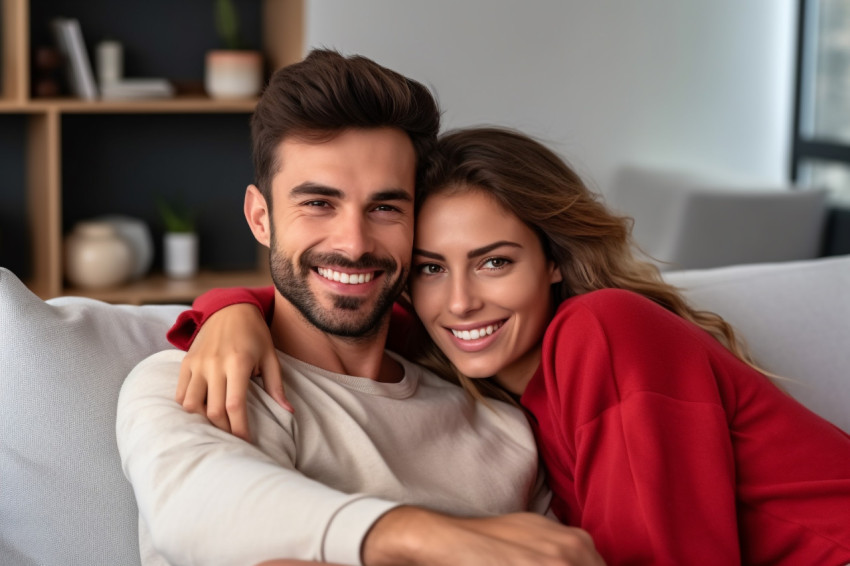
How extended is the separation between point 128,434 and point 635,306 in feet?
2.31

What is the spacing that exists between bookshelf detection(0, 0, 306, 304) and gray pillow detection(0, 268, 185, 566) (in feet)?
5.82

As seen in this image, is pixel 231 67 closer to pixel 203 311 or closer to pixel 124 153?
pixel 124 153

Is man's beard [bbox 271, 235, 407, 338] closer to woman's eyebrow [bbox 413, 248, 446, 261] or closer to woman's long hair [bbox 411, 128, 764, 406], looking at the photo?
woman's eyebrow [bbox 413, 248, 446, 261]

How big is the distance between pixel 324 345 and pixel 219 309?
17 centimetres

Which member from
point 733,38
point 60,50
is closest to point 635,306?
point 60,50

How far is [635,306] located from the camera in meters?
1.48

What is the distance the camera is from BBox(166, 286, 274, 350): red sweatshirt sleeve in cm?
159

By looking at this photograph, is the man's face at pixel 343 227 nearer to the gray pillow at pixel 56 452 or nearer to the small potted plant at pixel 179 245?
the gray pillow at pixel 56 452

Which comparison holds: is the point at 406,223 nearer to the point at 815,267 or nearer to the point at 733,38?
the point at 815,267

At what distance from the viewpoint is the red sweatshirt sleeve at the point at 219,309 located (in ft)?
5.24

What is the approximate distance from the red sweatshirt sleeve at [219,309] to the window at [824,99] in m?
2.75

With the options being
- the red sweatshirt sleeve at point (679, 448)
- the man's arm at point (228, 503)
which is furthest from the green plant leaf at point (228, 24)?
the man's arm at point (228, 503)

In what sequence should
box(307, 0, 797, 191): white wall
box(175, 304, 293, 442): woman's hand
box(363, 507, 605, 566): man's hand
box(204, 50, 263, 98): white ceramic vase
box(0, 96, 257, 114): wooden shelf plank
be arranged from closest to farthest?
box(363, 507, 605, 566): man's hand
box(175, 304, 293, 442): woman's hand
box(0, 96, 257, 114): wooden shelf plank
box(204, 50, 263, 98): white ceramic vase
box(307, 0, 797, 191): white wall

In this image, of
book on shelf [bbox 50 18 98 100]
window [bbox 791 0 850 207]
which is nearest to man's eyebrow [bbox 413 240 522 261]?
book on shelf [bbox 50 18 98 100]
